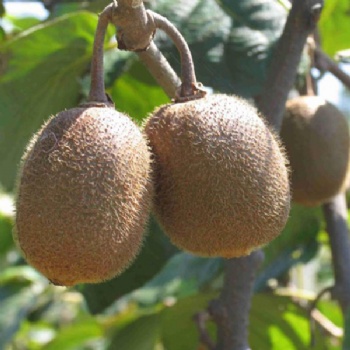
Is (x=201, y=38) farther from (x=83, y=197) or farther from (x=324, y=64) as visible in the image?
(x=83, y=197)

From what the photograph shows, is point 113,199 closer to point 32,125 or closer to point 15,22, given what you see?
point 32,125

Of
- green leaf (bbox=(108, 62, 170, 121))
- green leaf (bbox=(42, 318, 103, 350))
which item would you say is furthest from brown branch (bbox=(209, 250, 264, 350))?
green leaf (bbox=(42, 318, 103, 350))

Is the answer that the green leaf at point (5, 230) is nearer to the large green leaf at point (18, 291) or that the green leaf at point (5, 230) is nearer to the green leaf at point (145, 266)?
the large green leaf at point (18, 291)

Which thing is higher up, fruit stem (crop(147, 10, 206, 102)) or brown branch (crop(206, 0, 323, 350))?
fruit stem (crop(147, 10, 206, 102))

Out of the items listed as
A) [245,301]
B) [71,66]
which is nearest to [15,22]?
[71,66]

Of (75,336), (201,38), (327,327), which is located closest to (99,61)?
(201,38)

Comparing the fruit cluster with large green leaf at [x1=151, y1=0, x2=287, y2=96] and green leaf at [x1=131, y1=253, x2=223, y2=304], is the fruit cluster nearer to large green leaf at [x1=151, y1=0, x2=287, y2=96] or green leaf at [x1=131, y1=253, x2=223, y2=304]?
large green leaf at [x1=151, y1=0, x2=287, y2=96]
